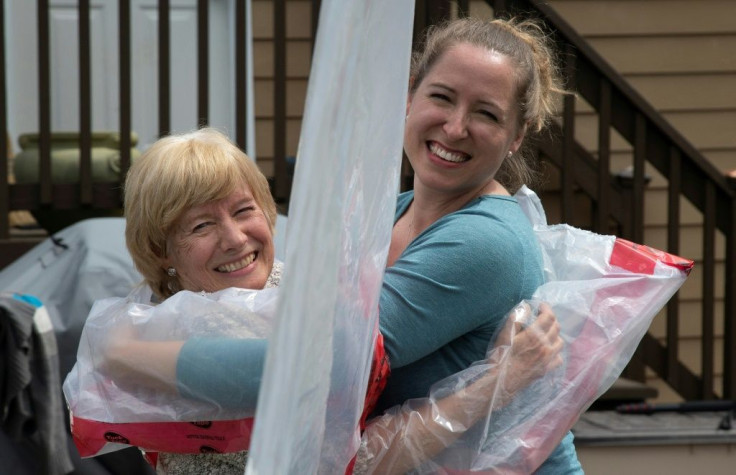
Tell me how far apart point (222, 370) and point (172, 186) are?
0.37 m

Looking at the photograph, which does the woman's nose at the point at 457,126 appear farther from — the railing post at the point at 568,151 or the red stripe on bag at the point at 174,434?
the railing post at the point at 568,151

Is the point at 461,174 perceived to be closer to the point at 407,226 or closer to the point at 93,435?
the point at 407,226

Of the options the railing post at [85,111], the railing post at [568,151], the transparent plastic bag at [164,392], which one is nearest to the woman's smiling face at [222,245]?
the transparent plastic bag at [164,392]

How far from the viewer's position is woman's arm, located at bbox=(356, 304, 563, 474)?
5.68 ft

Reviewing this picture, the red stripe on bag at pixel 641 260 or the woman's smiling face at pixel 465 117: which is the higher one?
the woman's smiling face at pixel 465 117

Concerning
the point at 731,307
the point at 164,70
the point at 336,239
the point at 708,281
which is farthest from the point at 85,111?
the point at 336,239

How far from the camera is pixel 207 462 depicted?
1.81 m

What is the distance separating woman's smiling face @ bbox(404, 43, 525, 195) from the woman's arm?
268 millimetres

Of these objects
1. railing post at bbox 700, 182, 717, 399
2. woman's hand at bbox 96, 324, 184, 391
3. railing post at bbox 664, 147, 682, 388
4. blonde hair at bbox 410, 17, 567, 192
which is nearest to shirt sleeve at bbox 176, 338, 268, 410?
woman's hand at bbox 96, 324, 184, 391

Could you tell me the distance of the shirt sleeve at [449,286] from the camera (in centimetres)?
167

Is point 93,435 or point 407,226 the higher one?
point 407,226

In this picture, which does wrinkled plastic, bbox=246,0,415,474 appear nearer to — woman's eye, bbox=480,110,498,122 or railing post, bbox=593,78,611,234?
woman's eye, bbox=480,110,498,122

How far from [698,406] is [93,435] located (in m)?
3.89

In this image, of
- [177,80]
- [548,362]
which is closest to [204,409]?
[548,362]
